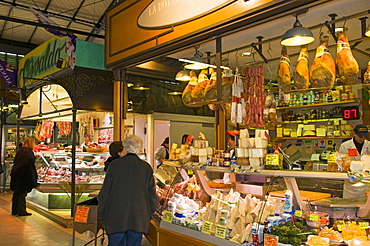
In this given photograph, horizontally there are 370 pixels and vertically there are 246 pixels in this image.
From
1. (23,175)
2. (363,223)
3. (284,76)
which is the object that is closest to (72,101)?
(23,175)

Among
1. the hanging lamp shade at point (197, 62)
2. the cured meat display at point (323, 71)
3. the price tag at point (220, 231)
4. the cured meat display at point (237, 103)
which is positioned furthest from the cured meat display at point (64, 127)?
the cured meat display at point (323, 71)

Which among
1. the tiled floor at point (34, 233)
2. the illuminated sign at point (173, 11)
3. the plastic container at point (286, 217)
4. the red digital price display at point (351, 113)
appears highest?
the illuminated sign at point (173, 11)

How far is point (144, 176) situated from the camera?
386cm

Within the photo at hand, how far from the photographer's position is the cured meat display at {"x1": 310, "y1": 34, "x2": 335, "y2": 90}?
344 centimetres

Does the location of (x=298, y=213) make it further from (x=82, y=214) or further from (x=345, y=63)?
(x=82, y=214)

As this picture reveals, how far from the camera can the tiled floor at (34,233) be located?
6071mm

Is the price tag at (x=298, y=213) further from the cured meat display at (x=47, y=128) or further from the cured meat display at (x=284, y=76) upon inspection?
the cured meat display at (x=47, y=128)

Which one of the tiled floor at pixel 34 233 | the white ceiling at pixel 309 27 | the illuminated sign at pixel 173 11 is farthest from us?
the tiled floor at pixel 34 233

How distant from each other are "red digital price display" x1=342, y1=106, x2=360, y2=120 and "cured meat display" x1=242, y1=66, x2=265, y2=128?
3725 mm

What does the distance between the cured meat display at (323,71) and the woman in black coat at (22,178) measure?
7068mm

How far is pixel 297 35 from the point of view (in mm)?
3150

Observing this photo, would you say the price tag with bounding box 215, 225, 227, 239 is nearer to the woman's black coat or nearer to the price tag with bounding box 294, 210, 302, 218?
the price tag with bounding box 294, 210, 302, 218

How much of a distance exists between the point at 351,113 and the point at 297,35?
4.54m

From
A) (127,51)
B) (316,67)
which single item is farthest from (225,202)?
(127,51)
